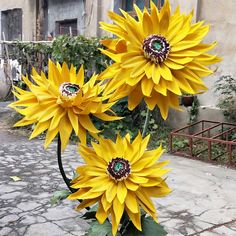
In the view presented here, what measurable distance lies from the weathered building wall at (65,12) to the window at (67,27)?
4.2 inches

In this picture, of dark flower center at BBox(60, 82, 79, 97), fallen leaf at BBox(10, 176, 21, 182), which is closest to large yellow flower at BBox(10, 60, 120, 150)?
dark flower center at BBox(60, 82, 79, 97)

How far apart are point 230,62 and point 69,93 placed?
641cm

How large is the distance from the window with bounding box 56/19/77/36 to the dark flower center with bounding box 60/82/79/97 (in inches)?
399

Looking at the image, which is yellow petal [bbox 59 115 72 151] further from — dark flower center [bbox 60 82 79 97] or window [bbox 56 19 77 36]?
window [bbox 56 19 77 36]

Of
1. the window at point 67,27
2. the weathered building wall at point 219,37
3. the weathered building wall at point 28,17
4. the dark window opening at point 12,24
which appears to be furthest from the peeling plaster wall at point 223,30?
the dark window opening at point 12,24

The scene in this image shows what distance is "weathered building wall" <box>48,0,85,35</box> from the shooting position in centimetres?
1107

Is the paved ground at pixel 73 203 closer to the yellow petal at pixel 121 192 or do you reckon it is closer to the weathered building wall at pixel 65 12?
the yellow petal at pixel 121 192

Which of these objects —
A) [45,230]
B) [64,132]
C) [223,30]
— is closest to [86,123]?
[64,132]

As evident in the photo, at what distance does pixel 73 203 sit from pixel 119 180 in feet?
11.1

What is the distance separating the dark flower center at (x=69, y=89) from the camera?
4.07 feet

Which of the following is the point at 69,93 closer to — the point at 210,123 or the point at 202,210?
the point at 202,210

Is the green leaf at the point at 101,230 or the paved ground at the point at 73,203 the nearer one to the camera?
the green leaf at the point at 101,230

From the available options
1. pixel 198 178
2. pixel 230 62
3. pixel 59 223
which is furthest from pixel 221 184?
pixel 230 62

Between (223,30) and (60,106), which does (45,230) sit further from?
(223,30)
